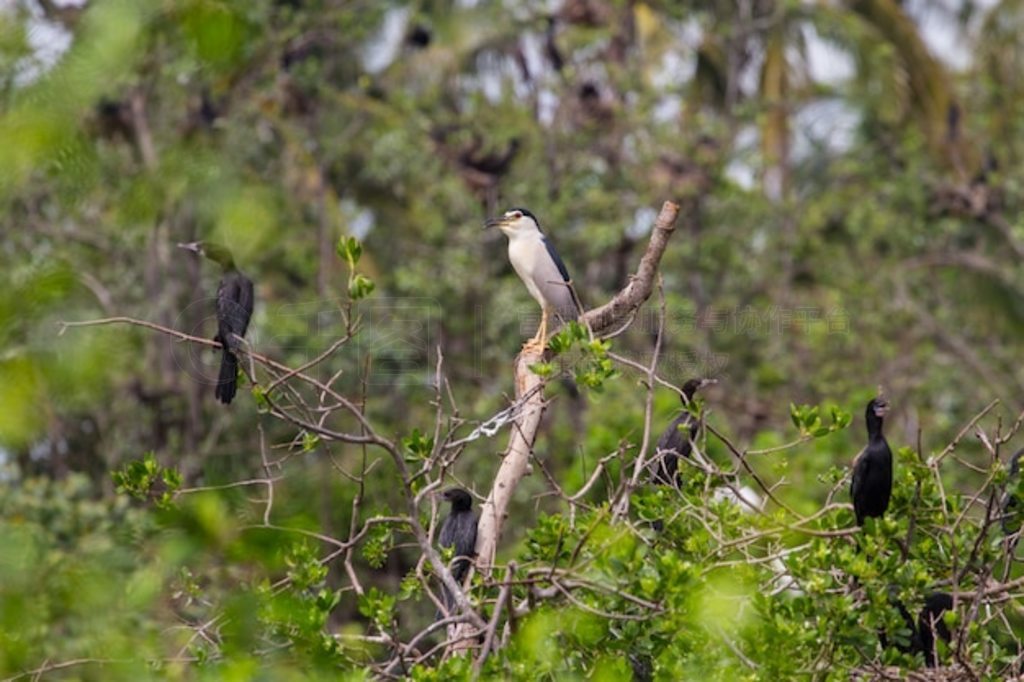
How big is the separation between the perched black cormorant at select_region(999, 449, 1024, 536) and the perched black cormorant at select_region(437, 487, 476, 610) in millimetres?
1842

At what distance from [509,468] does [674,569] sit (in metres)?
1.30

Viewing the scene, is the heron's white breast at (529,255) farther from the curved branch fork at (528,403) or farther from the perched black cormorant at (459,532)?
the curved branch fork at (528,403)

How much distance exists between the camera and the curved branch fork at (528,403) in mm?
5105

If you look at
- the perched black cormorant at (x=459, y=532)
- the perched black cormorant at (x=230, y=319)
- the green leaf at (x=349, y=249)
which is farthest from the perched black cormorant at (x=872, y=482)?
the perched black cormorant at (x=230, y=319)

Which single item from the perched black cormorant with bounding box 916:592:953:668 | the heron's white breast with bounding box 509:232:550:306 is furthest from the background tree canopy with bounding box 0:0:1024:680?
the perched black cormorant with bounding box 916:592:953:668

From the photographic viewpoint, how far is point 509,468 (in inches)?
206

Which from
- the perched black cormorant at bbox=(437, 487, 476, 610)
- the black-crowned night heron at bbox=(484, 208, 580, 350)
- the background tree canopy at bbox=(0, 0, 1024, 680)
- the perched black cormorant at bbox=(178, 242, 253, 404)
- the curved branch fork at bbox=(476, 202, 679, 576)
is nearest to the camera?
the curved branch fork at bbox=(476, 202, 679, 576)

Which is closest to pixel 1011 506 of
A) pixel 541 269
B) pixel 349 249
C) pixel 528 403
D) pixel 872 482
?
pixel 872 482

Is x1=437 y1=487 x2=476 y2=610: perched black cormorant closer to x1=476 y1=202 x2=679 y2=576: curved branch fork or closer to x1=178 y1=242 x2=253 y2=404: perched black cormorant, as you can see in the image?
x1=476 y1=202 x2=679 y2=576: curved branch fork

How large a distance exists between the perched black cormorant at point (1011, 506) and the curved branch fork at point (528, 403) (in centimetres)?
144

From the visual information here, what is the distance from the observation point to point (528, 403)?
5.13 m

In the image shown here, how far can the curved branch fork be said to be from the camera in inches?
201

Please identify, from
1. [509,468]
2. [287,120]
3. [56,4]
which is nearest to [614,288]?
[287,120]

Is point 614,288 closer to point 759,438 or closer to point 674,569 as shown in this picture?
point 759,438
